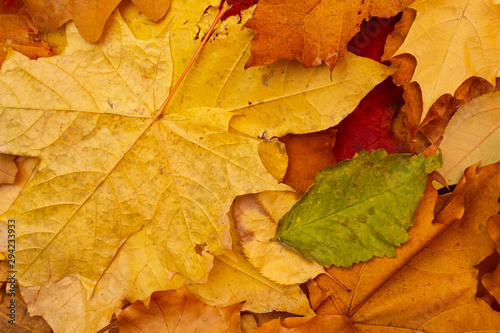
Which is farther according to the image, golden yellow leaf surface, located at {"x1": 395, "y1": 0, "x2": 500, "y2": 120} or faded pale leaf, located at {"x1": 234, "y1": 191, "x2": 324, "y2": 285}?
faded pale leaf, located at {"x1": 234, "y1": 191, "x2": 324, "y2": 285}

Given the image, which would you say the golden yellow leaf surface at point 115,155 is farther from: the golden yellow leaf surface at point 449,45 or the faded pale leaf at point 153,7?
the golden yellow leaf surface at point 449,45

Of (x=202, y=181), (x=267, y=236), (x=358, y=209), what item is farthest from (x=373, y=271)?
(x=202, y=181)

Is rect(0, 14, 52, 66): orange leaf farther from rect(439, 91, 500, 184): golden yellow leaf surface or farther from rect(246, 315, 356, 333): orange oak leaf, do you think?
rect(439, 91, 500, 184): golden yellow leaf surface

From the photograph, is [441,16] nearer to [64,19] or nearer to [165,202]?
[165,202]

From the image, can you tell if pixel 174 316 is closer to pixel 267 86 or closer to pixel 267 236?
pixel 267 236

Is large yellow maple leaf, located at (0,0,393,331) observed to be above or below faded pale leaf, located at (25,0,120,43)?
below

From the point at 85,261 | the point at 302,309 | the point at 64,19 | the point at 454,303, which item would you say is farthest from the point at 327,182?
the point at 64,19

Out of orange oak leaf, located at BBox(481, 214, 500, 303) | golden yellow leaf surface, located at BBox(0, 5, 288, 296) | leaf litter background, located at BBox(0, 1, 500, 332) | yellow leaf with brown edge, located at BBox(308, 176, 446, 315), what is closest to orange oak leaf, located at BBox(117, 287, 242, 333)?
leaf litter background, located at BBox(0, 1, 500, 332)

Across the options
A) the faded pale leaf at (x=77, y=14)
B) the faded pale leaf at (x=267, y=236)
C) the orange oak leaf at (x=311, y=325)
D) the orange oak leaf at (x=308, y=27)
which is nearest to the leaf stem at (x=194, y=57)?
the orange oak leaf at (x=308, y=27)
